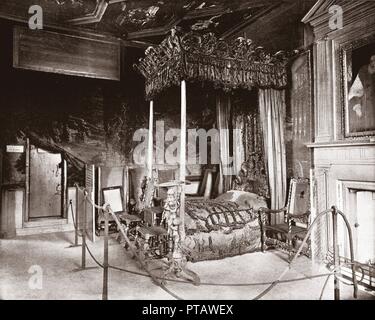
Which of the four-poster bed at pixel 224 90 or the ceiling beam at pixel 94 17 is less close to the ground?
the ceiling beam at pixel 94 17

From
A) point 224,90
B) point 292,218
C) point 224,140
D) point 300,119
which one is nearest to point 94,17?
point 224,90

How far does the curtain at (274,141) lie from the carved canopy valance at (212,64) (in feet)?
0.70

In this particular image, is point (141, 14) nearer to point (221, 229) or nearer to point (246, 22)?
point (246, 22)

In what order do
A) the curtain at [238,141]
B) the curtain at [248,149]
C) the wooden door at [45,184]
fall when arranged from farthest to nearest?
the wooden door at [45,184] < the curtain at [238,141] < the curtain at [248,149]

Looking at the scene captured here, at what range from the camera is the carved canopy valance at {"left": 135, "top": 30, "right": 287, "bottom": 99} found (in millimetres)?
4543

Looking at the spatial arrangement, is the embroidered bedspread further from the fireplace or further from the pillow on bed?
the fireplace

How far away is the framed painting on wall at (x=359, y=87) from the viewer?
3939 millimetres

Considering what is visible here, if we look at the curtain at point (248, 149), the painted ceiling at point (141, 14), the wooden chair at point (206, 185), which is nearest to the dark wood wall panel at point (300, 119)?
the curtain at point (248, 149)

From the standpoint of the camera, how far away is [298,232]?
4457 millimetres

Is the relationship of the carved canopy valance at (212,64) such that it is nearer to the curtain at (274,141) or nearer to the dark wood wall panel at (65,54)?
the curtain at (274,141)

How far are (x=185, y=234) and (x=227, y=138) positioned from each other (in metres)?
2.67

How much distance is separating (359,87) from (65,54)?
5.03 m

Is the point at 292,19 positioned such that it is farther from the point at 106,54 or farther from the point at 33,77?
the point at 33,77

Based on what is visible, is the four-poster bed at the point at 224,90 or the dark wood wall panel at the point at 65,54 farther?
the dark wood wall panel at the point at 65,54
